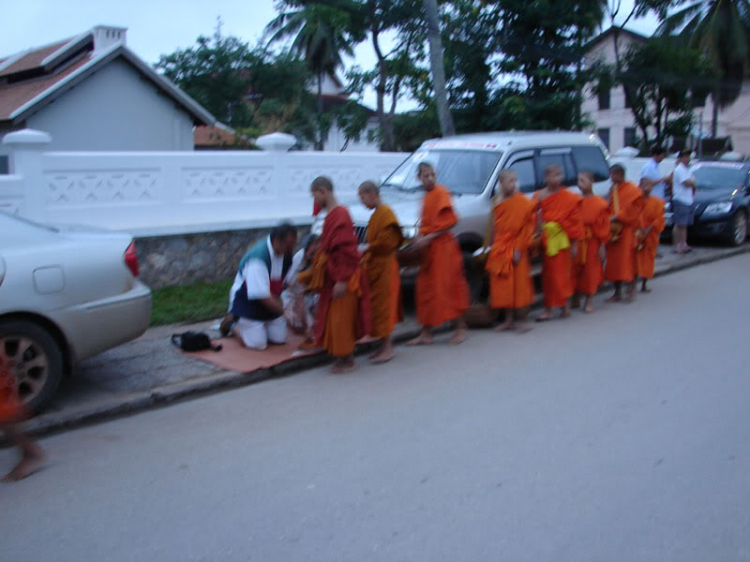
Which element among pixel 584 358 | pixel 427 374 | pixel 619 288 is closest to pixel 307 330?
pixel 427 374

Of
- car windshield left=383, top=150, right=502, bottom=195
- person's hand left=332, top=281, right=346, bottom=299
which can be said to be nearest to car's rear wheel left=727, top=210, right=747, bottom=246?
car windshield left=383, top=150, right=502, bottom=195

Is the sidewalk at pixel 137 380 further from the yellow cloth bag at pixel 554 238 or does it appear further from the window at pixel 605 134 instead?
the window at pixel 605 134

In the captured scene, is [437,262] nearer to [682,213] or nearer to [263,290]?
[263,290]

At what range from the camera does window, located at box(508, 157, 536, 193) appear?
32.4 feet

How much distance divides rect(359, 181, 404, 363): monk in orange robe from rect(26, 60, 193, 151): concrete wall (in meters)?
13.9

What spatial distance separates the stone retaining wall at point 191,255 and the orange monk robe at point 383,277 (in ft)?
12.2

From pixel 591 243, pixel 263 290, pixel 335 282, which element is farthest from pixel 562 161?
pixel 263 290

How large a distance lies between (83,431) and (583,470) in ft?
11.3

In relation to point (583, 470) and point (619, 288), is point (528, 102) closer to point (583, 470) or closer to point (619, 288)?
point (619, 288)

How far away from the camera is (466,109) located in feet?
61.7

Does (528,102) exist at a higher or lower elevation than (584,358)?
higher

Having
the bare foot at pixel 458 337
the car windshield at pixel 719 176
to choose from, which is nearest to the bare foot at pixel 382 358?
the bare foot at pixel 458 337

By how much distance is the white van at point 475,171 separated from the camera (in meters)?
9.01

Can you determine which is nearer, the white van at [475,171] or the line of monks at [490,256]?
the line of monks at [490,256]
